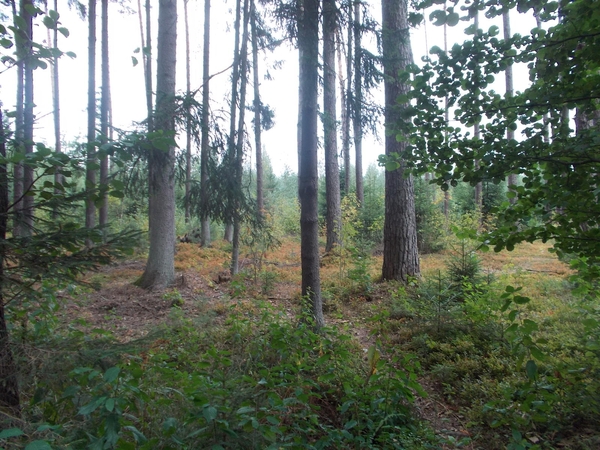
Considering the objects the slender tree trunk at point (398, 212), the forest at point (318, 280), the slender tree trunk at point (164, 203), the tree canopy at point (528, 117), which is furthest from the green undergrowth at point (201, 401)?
the slender tree trunk at point (164, 203)

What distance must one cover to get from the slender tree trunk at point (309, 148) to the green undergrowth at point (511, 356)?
1296 mm

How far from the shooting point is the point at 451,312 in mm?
5250

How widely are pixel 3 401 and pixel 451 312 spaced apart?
521 cm

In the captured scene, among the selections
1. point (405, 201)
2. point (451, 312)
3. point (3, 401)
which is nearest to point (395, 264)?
point (405, 201)

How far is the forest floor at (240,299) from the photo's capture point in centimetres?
398

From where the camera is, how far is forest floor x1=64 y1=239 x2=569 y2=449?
398 cm

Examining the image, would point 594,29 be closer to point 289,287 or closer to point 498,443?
point 498,443

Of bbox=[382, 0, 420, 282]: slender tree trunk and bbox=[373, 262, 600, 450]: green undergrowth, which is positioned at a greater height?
bbox=[382, 0, 420, 282]: slender tree trunk

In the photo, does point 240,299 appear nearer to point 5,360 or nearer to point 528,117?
point 5,360

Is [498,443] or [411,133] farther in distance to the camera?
[498,443]

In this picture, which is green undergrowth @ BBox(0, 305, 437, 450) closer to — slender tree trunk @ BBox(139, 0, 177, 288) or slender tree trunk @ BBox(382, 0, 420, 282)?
slender tree trunk @ BBox(382, 0, 420, 282)

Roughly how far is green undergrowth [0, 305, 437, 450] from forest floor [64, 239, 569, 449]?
62cm

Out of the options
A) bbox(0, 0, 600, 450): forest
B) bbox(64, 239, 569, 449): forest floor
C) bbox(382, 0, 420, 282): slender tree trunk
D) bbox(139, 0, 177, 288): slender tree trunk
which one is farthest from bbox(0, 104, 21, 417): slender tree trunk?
bbox(382, 0, 420, 282): slender tree trunk

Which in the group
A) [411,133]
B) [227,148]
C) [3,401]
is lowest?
[3,401]
